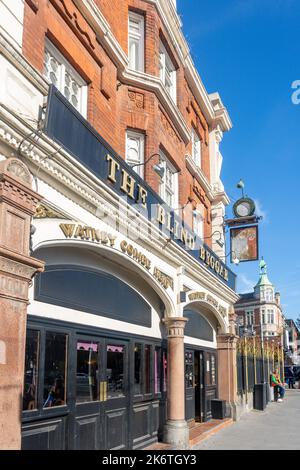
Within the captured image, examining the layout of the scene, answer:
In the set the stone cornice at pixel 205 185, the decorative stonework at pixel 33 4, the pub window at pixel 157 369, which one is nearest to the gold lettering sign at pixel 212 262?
the stone cornice at pixel 205 185

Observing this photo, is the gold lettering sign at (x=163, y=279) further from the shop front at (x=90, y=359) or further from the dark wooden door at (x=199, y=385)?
the dark wooden door at (x=199, y=385)

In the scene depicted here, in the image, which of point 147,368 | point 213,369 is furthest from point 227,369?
point 147,368

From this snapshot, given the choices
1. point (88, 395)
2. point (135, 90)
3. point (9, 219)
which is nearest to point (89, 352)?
point (88, 395)

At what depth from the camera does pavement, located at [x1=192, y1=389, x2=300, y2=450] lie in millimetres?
11126

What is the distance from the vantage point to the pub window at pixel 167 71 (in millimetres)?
14188

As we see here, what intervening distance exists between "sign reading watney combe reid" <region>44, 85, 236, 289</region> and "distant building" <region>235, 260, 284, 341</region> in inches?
2272

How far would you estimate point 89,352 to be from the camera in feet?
27.4

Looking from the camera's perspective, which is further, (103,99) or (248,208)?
(248,208)

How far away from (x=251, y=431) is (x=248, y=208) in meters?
8.03

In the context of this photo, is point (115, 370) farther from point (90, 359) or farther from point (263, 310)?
point (263, 310)

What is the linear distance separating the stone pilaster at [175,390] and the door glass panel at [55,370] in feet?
13.4

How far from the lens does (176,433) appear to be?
10.7m

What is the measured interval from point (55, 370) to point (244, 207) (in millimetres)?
12567
